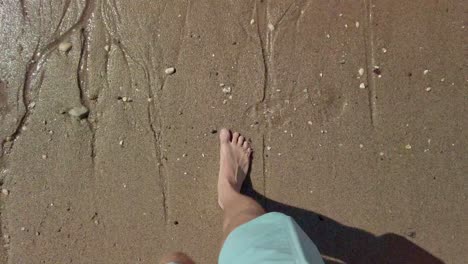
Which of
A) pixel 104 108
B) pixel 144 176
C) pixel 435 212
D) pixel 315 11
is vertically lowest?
pixel 435 212

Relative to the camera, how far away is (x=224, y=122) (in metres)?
2.63

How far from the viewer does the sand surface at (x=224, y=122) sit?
2561 millimetres

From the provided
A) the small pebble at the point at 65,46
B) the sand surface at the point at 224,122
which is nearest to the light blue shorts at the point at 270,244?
the sand surface at the point at 224,122

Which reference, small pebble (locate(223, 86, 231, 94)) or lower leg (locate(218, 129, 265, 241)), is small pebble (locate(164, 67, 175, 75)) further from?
lower leg (locate(218, 129, 265, 241))

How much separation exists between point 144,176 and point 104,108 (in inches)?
16.3

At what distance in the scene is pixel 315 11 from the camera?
2.65m

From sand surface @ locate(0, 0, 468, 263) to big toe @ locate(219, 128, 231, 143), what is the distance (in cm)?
4

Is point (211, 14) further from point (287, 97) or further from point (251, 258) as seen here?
point (251, 258)

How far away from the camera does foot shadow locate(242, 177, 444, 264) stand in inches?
102

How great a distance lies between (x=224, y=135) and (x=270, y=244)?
2.83ft

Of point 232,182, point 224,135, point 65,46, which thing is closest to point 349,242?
point 232,182

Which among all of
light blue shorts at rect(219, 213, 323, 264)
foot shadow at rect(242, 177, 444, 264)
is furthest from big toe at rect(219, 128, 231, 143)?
light blue shorts at rect(219, 213, 323, 264)

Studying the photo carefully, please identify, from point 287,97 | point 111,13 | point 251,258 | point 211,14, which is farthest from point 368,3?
point 251,258

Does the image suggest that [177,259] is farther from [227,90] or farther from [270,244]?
[227,90]
